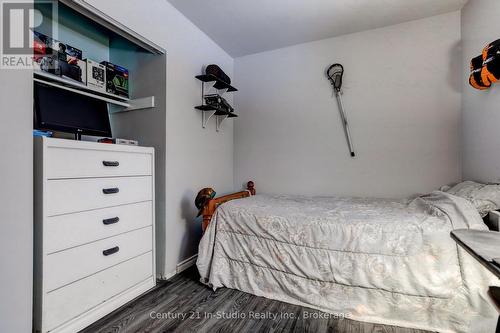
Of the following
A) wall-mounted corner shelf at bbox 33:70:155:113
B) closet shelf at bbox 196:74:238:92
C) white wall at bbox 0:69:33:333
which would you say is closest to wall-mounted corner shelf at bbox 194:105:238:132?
closet shelf at bbox 196:74:238:92

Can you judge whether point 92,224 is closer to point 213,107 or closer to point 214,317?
point 214,317

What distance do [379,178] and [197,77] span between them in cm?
216

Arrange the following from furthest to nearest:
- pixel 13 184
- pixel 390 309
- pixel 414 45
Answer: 1. pixel 414 45
2. pixel 390 309
3. pixel 13 184

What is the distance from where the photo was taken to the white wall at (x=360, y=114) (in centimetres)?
227

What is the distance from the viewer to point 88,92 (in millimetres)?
1946

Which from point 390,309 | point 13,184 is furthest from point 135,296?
point 390,309

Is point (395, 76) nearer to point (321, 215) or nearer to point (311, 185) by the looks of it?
point (311, 185)

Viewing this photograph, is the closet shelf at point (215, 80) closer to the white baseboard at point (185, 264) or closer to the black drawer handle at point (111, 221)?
the black drawer handle at point (111, 221)

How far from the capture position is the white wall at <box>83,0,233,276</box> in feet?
6.45

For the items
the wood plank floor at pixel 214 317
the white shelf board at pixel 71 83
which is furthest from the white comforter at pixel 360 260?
the white shelf board at pixel 71 83

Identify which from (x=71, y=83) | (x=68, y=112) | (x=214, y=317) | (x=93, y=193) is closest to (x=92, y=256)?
(x=93, y=193)

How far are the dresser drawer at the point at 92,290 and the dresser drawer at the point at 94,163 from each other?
641mm

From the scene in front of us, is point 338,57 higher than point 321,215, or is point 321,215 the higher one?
point 338,57

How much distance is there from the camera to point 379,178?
2484mm
